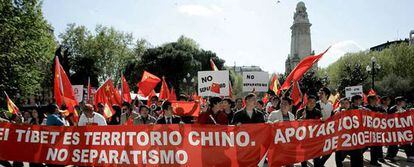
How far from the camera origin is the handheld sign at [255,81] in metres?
13.3

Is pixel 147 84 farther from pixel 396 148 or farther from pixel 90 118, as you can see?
pixel 396 148

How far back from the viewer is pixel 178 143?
23.9 ft

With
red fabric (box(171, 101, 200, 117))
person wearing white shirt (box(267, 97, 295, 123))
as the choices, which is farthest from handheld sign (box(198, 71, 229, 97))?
person wearing white shirt (box(267, 97, 295, 123))

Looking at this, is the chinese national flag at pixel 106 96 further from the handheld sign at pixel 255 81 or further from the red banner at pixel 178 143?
the handheld sign at pixel 255 81

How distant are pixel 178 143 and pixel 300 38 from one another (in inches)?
3377

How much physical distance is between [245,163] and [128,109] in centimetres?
723

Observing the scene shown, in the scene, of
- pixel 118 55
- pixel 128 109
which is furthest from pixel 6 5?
pixel 118 55

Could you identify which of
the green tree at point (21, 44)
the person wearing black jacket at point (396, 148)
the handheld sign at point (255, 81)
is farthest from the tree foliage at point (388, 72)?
the person wearing black jacket at point (396, 148)

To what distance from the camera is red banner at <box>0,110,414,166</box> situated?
7223mm

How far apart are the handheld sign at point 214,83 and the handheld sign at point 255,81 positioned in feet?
6.61

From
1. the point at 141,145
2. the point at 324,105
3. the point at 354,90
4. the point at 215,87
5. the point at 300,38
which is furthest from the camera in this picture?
the point at 300,38

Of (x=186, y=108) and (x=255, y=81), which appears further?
(x=255, y=81)

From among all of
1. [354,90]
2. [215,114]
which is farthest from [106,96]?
[354,90]

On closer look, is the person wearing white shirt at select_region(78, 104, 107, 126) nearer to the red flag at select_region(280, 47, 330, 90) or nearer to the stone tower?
the red flag at select_region(280, 47, 330, 90)
